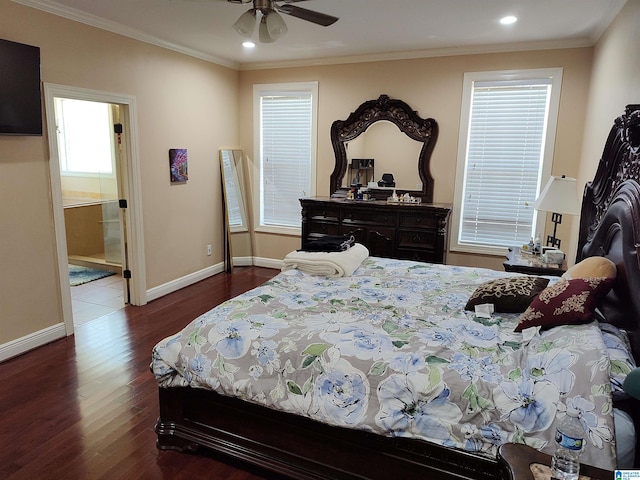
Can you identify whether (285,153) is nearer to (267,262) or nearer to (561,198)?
(267,262)

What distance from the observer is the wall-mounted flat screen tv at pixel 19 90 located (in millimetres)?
2984

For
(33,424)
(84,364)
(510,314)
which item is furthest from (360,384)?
(84,364)

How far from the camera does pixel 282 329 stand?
215cm

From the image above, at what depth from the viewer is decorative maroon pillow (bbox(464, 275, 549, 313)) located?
2.39 meters

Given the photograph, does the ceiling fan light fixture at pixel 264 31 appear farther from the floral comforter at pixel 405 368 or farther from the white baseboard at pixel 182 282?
the white baseboard at pixel 182 282

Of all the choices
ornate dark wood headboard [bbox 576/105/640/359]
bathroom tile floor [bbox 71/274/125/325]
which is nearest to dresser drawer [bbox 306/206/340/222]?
bathroom tile floor [bbox 71/274/125/325]

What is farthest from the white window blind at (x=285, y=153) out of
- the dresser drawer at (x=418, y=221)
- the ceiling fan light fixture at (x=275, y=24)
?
the ceiling fan light fixture at (x=275, y=24)

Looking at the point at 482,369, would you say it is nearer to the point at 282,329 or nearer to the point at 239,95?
the point at 282,329

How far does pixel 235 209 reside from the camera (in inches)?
231

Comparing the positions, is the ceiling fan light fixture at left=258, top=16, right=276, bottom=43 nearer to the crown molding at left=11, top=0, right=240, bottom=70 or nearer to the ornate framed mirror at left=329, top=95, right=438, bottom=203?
the crown molding at left=11, top=0, right=240, bottom=70

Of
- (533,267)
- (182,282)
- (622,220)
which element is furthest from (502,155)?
(182,282)

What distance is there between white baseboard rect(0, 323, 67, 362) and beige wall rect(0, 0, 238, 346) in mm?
51

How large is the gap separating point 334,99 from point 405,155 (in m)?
1.14

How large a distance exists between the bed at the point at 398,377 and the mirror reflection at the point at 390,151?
249cm
